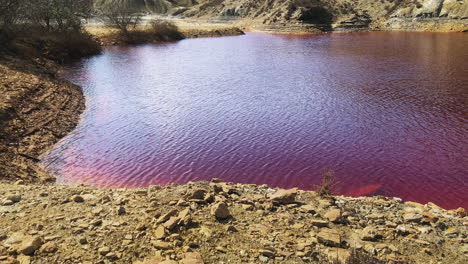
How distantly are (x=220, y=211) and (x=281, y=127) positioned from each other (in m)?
12.3

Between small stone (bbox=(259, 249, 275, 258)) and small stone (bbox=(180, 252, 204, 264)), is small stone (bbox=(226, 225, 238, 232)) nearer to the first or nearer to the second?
small stone (bbox=(259, 249, 275, 258))

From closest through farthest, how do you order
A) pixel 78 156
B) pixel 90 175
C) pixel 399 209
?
pixel 399 209 < pixel 90 175 < pixel 78 156

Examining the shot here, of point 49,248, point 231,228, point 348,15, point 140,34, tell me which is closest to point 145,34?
point 140,34

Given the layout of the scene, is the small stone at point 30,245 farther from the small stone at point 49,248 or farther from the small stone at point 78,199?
the small stone at point 78,199

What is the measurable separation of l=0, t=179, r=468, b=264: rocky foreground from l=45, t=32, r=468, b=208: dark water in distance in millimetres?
4068

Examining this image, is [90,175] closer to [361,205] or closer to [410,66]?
[361,205]

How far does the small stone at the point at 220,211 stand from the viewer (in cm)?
901

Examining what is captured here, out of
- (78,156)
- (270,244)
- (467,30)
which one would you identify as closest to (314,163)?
(270,244)

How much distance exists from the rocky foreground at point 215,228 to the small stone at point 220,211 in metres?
0.03

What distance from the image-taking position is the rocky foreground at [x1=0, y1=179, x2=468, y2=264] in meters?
7.49

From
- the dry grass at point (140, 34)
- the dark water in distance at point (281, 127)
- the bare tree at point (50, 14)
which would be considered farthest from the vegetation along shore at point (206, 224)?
the dry grass at point (140, 34)

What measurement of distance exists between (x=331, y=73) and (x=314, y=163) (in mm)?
20374

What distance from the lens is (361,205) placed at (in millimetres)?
10711

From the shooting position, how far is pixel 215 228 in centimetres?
854
